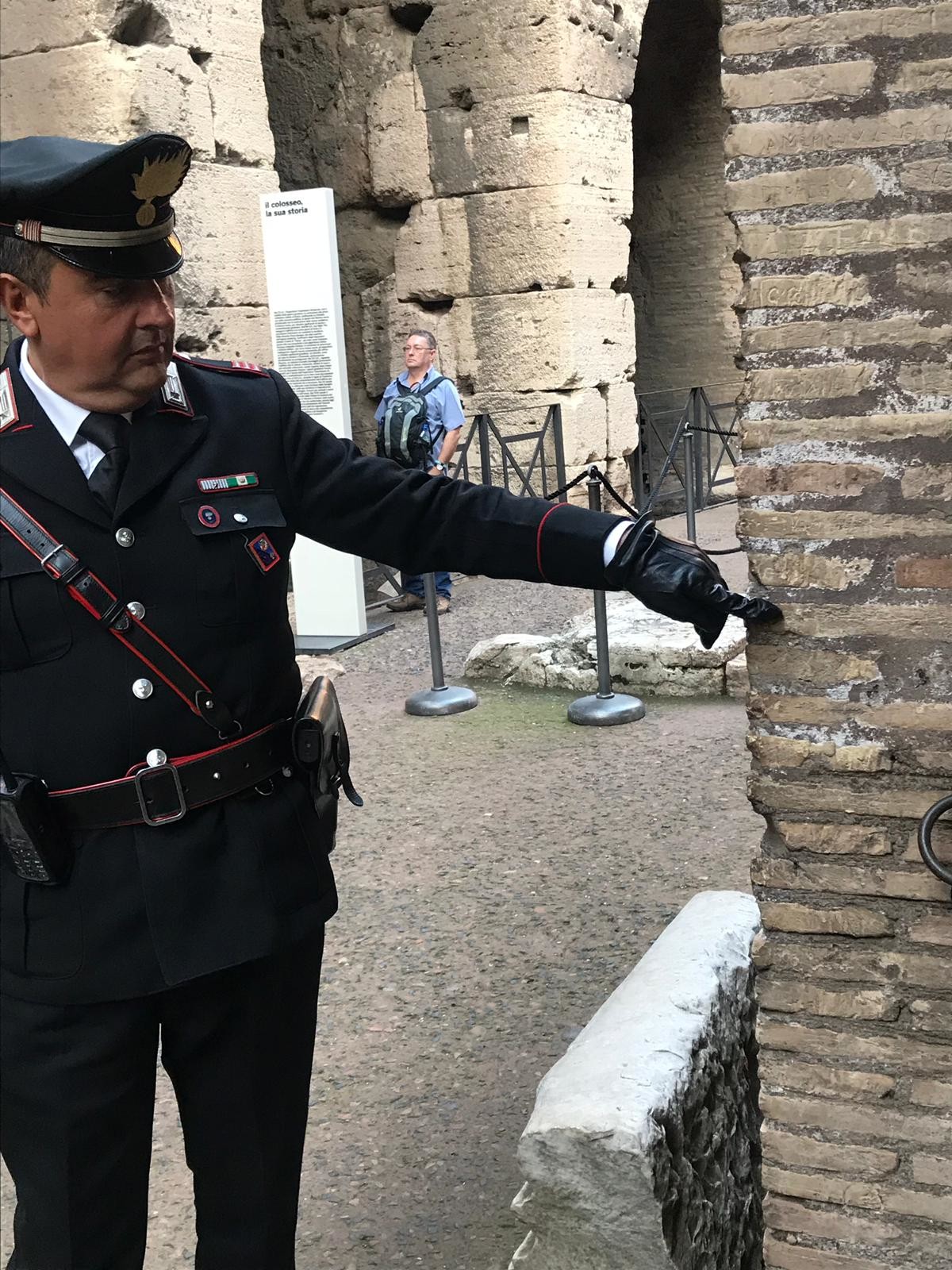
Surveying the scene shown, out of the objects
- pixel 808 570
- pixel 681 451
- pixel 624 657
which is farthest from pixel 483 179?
pixel 808 570

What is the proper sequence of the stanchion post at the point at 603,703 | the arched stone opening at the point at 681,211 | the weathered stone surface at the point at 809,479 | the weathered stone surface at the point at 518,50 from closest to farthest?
the weathered stone surface at the point at 809,479 < the stanchion post at the point at 603,703 < the weathered stone surface at the point at 518,50 < the arched stone opening at the point at 681,211

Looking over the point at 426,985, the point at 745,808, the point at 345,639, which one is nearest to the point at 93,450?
the point at 426,985

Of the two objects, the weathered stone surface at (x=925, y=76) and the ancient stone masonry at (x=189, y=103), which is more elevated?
the ancient stone masonry at (x=189, y=103)

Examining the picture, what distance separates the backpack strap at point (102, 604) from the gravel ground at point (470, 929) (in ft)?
4.47

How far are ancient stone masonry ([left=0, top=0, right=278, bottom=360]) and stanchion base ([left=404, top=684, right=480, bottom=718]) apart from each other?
1933 millimetres

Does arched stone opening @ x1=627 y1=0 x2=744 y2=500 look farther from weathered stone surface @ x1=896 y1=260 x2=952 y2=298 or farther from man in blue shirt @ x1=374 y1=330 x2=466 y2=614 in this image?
weathered stone surface @ x1=896 y1=260 x2=952 y2=298

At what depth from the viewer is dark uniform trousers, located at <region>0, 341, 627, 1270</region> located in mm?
1916

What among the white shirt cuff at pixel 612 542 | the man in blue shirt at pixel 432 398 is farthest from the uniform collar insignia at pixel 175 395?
the man in blue shirt at pixel 432 398

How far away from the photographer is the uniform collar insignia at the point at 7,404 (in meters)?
1.96

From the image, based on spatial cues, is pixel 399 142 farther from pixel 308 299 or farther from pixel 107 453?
pixel 107 453

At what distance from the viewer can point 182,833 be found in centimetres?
196

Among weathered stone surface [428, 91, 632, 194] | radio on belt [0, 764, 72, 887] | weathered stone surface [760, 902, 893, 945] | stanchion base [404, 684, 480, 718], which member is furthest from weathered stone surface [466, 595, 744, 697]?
radio on belt [0, 764, 72, 887]

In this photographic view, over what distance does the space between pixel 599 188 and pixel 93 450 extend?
321 inches

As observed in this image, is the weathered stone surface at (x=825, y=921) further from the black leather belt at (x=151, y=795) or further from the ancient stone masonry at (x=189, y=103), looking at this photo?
the ancient stone masonry at (x=189, y=103)
